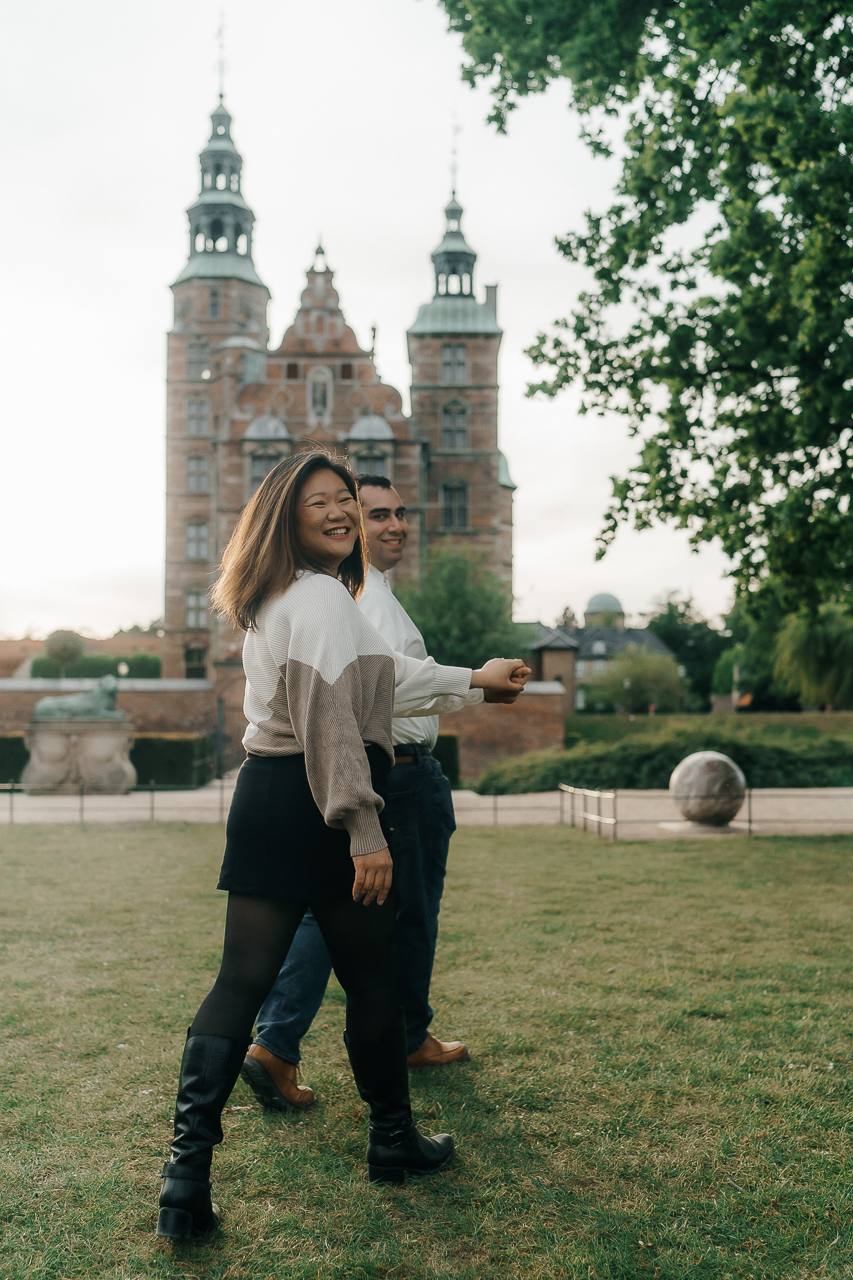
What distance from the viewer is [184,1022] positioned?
14.4 feet

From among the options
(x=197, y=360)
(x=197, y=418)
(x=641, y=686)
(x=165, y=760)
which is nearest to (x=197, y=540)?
(x=197, y=418)

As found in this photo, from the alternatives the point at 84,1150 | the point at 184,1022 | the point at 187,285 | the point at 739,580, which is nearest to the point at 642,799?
the point at 739,580

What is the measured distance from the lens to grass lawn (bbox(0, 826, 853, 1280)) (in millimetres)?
2479

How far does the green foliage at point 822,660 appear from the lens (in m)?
35.5

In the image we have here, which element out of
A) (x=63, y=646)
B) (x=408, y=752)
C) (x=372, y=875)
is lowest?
(x=372, y=875)

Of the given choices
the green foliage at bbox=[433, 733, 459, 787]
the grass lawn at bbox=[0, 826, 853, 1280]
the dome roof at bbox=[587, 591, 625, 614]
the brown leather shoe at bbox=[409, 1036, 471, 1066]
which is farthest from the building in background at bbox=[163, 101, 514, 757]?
the dome roof at bbox=[587, 591, 625, 614]

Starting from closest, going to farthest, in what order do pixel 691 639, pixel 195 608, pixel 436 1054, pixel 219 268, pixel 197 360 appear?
pixel 436 1054, pixel 195 608, pixel 219 268, pixel 197 360, pixel 691 639

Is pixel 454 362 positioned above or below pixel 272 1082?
above

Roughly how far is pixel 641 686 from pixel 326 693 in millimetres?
50573

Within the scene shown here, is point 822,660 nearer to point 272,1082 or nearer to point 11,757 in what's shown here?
point 11,757

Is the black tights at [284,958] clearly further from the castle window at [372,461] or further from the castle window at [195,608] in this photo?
the castle window at [195,608]

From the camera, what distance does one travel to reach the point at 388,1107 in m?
2.86

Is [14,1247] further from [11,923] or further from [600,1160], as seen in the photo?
[11,923]

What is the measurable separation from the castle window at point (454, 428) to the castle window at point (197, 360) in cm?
1196
